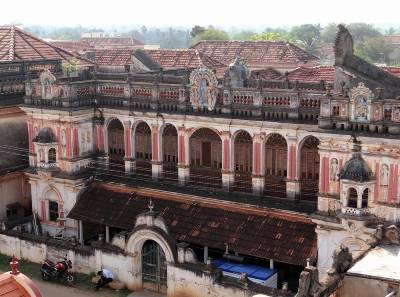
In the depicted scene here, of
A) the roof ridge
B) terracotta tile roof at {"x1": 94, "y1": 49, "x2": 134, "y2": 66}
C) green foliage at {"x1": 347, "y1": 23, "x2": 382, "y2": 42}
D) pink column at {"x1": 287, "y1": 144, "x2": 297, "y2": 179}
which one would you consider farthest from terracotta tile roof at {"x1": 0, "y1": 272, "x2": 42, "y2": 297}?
green foliage at {"x1": 347, "y1": 23, "x2": 382, "y2": 42}

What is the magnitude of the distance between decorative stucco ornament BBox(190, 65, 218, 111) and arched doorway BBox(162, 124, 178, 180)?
7.19ft

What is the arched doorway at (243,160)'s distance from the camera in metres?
28.1

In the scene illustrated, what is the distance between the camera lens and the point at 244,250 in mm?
26031

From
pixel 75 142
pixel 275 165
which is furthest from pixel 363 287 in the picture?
pixel 75 142

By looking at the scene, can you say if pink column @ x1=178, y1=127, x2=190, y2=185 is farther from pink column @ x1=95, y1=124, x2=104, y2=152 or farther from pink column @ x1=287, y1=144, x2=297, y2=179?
pink column @ x1=287, y1=144, x2=297, y2=179

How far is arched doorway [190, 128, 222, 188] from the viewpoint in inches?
1144

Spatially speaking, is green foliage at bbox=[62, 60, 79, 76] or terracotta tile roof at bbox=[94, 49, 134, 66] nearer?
green foliage at bbox=[62, 60, 79, 76]

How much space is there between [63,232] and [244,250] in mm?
10821

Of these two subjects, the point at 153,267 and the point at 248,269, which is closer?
the point at 248,269

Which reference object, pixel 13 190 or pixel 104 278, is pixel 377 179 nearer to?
pixel 104 278

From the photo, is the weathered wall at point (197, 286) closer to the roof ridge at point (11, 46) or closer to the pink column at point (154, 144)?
the pink column at point (154, 144)

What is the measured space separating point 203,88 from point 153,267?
8.06m

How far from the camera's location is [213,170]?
29.4 metres

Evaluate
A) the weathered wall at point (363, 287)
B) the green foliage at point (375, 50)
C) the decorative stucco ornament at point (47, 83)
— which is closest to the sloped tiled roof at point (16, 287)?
the weathered wall at point (363, 287)
